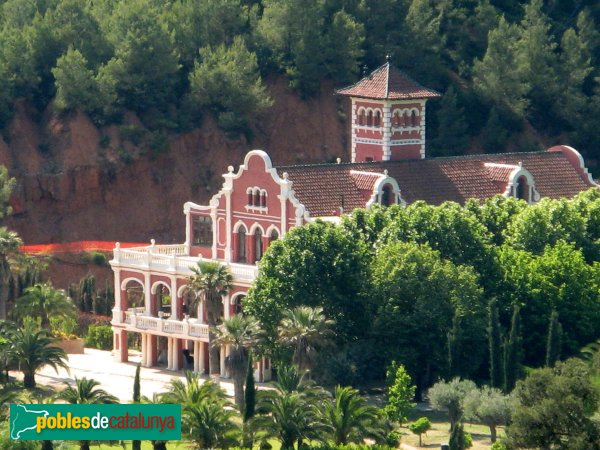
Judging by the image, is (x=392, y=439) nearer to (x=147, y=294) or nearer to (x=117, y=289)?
(x=147, y=294)

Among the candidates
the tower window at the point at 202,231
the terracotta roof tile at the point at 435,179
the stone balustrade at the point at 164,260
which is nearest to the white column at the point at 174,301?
the stone balustrade at the point at 164,260

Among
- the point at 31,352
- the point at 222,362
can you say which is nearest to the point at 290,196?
the point at 222,362

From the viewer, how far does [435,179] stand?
14462 cm

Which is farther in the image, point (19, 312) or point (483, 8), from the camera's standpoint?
point (483, 8)

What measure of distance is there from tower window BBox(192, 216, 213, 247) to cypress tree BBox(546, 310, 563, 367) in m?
23.3

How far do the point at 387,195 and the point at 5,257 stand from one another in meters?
20.9

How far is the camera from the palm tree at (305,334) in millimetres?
126688

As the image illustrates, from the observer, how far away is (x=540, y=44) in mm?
177250

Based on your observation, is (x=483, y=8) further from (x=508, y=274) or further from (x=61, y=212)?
(x=508, y=274)

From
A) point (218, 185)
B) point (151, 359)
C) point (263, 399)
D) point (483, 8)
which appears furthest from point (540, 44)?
point (263, 399)

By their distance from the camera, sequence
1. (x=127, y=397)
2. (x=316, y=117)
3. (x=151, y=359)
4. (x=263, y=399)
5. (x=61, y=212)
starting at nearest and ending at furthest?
(x=263, y=399)
(x=127, y=397)
(x=151, y=359)
(x=61, y=212)
(x=316, y=117)

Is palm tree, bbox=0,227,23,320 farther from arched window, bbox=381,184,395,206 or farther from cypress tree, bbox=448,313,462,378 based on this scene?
cypress tree, bbox=448,313,462,378

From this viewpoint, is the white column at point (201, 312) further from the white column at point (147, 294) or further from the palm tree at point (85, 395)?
the palm tree at point (85, 395)

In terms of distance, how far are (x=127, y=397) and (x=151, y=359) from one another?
10.4m
